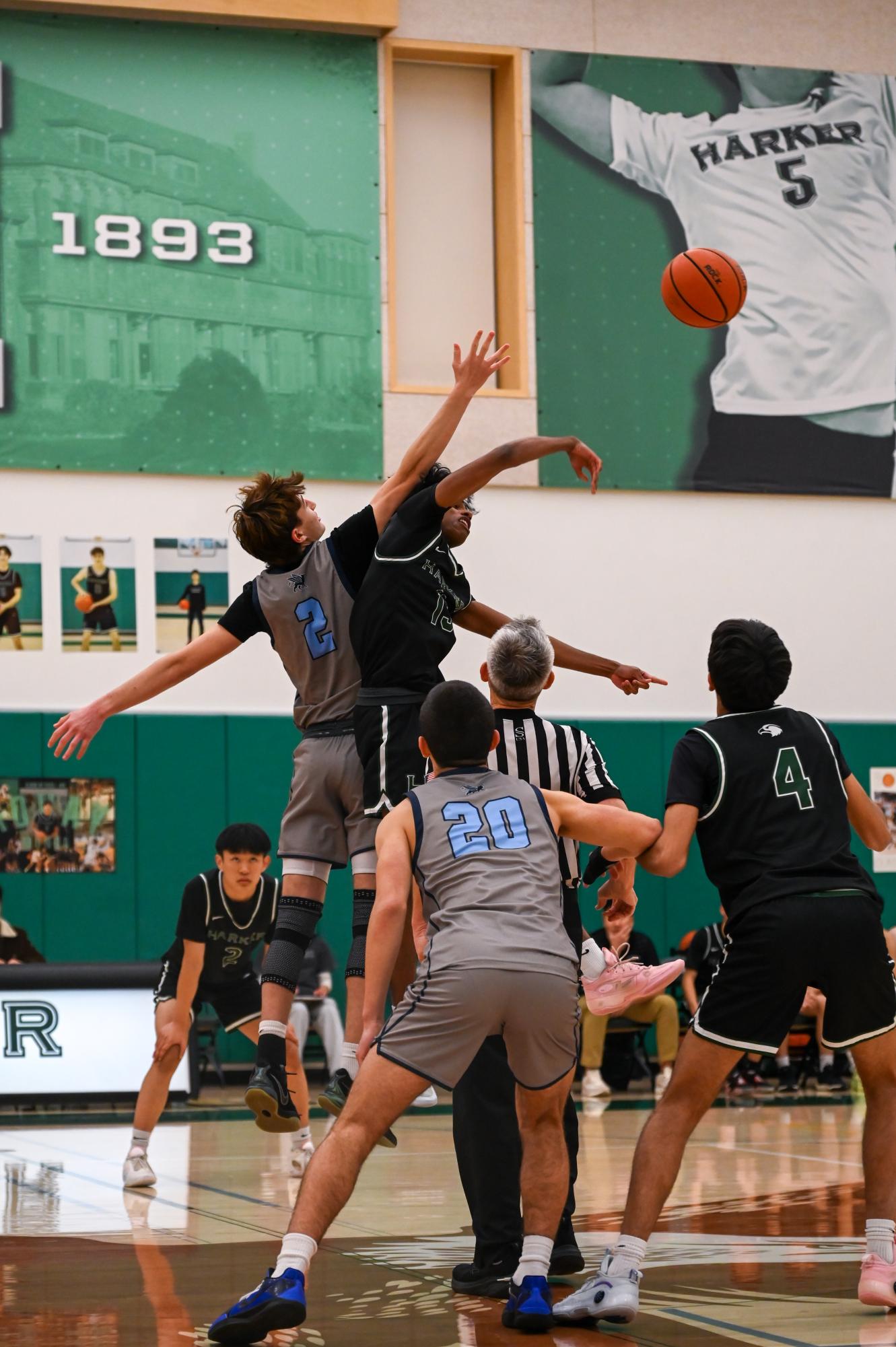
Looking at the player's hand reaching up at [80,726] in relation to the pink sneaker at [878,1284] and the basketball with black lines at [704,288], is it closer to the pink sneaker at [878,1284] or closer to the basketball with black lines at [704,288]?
the pink sneaker at [878,1284]

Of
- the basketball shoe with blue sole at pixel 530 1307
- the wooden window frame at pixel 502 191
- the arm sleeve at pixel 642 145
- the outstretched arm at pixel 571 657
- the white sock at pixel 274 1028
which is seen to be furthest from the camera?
the arm sleeve at pixel 642 145

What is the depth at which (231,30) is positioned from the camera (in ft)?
54.0

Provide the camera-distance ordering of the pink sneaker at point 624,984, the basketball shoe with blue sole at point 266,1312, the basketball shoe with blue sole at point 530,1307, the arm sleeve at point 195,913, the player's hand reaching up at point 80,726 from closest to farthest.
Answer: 1. the basketball shoe with blue sole at point 266,1312
2. the basketball shoe with blue sole at point 530,1307
3. the pink sneaker at point 624,984
4. the player's hand reaching up at point 80,726
5. the arm sleeve at point 195,913

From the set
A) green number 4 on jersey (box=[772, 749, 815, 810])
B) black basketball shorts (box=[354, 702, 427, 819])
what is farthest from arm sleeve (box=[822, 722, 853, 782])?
black basketball shorts (box=[354, 702, 427, 819])

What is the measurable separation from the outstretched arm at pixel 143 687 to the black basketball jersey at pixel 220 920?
295 centimetres

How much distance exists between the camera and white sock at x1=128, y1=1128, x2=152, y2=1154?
8.48m

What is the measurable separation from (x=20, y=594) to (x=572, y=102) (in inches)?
293

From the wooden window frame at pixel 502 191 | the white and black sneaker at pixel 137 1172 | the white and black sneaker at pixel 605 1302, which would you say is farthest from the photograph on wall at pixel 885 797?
the white and black sneaker at pixel 605 1302

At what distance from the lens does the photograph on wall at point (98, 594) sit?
51.4 feet

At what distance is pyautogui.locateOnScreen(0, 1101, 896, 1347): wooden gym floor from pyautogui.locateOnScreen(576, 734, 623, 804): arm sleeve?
61.4 inches

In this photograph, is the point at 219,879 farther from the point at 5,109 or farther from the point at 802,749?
the point at 5,109

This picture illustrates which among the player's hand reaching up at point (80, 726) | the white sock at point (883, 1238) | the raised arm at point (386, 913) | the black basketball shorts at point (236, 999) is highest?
the player's hand reaching up at point (80, 726)

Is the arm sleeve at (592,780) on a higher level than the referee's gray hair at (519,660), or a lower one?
lower

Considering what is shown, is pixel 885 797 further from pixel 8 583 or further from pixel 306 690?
pixel 306 690
